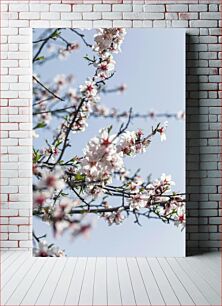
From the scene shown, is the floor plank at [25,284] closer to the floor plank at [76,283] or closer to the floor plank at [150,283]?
the floor plank at [76,283]

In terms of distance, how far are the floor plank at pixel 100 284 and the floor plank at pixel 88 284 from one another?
2 cm

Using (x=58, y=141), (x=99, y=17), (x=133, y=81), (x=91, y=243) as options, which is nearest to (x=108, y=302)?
(x=91, y=243)

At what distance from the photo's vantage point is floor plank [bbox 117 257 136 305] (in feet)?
12.4

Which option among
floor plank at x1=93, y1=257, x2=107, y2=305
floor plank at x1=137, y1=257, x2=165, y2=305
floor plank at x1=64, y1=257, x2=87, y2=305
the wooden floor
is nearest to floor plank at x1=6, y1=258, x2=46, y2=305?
the wooden floor

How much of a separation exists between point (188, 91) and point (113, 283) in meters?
1.81

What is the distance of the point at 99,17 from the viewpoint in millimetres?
5211

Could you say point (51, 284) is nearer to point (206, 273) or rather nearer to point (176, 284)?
point (176, 284)

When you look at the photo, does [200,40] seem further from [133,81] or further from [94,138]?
[94,138]

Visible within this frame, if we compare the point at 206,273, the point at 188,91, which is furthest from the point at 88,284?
the point at 188,91

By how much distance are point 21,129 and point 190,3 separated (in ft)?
5.50

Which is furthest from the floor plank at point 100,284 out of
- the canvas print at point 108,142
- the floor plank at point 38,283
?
the floor plank at point 38,283

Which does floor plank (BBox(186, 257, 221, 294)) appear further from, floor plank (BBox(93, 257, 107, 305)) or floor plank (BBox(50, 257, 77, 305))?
floor plank (BBox(50, 257, 77, 305))

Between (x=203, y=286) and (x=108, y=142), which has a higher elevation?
(x=108, y=142)

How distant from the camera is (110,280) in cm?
425
